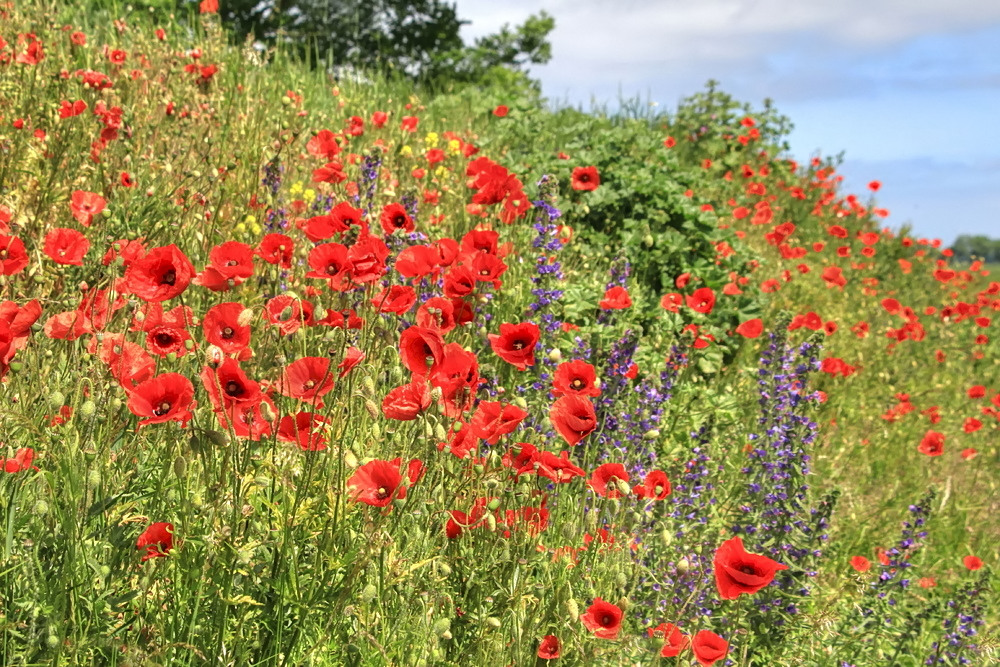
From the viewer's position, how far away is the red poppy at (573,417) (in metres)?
1.85

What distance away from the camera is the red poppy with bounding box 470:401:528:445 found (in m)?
1.82

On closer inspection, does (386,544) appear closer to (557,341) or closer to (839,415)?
(557,341)

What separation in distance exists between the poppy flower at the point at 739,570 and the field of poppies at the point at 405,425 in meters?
0.01

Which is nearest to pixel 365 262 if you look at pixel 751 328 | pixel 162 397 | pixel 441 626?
pixel 162 397

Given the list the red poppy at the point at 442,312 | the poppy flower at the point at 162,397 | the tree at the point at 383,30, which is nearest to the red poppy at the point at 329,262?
the red poppy at the point at 442,312

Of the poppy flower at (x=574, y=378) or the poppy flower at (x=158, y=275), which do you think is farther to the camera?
the poppy flower at (x=574, y=378)

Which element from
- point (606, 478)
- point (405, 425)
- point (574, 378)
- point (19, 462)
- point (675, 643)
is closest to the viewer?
point (19, 462)

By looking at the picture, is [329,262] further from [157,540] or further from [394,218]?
[157,540]

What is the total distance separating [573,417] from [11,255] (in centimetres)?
140

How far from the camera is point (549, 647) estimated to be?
1.75 metres

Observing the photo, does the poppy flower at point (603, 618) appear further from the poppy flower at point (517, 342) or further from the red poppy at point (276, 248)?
the red poppy at point (276, 248)

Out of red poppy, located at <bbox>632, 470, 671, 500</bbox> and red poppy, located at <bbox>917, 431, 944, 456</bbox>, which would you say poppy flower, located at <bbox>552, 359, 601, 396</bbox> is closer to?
red poppy, located at <bbox>632, 470, 671, 500</bbox>

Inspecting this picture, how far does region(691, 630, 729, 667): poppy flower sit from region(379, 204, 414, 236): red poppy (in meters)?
1.50

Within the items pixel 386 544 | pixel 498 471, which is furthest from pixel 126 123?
pixel 386 544
